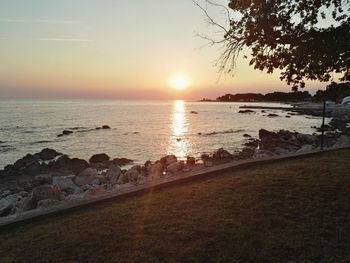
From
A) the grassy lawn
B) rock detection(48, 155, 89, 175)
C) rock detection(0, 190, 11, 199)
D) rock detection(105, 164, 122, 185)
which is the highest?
the grassy lawn

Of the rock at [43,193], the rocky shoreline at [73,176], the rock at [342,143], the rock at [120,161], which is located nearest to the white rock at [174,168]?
the rocky shoreline at [73,176]

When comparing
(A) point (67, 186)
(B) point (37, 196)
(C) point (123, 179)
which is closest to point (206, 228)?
(B) point (37, 196)

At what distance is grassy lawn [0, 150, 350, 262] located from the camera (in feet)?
16.5

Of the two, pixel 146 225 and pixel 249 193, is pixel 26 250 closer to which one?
pixel 146 225

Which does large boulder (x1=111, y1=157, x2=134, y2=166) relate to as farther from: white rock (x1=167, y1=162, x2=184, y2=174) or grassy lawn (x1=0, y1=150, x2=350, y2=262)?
grassy lawn (x1=0, y1=150, x2=350, y2=262)

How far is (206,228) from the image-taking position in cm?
573

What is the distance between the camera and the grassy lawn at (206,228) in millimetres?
5023

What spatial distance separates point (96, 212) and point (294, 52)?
16.0 ft

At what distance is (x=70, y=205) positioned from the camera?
7.23 metres

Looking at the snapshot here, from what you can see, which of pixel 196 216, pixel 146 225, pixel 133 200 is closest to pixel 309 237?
pixel 196 216

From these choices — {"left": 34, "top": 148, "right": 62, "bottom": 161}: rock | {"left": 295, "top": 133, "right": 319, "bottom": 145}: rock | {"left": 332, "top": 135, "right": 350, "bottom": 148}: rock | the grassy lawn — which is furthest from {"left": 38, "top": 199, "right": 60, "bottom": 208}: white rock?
{"left": 295, "top": 133, "right": 319, "bottom": 145}: rock

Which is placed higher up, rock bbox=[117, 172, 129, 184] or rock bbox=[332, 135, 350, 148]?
rock bbox=[332, 135, 350, 148]

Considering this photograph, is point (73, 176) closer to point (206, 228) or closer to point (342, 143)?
point (342, 143)

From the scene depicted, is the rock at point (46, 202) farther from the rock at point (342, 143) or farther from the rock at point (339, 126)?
the rock at point (339, 126)
